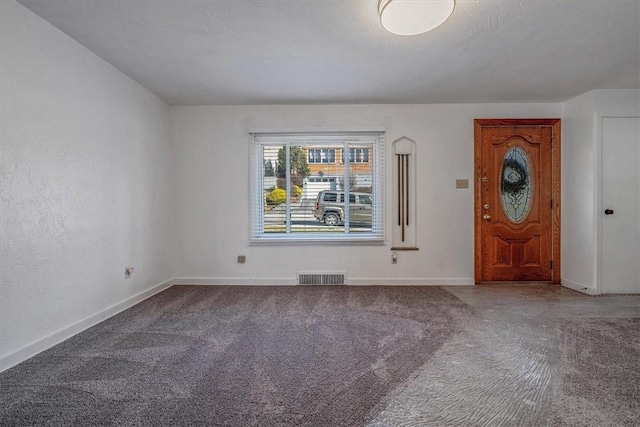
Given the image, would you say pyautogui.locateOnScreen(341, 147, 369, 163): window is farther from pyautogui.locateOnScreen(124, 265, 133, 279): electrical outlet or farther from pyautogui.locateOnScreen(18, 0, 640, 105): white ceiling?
pyautogui.locateOnScreen(124, 265, 133, 279): electrical outlet

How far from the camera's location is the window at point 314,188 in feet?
13.4

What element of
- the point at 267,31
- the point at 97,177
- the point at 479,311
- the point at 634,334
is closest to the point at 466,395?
the point at 479,311

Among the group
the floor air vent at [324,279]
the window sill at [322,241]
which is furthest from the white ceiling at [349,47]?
the floor air vent at [324,279]

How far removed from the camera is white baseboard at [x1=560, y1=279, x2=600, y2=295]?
355 cm

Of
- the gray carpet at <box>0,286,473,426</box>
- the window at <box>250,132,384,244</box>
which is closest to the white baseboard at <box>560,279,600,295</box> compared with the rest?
the gray carpet at <box>0,286,473,426</box>

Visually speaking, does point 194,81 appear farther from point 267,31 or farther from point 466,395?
point 466,395

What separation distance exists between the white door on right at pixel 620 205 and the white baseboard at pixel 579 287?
136mm

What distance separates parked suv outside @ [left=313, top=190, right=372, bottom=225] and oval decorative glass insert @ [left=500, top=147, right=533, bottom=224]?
182 cm

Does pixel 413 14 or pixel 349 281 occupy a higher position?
pixel 413 14

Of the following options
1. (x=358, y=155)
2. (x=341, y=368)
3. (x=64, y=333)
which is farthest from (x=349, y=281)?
(x=64, y=333)

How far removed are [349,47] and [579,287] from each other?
154 inches

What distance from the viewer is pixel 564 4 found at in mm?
1997

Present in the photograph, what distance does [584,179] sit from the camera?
3.65m

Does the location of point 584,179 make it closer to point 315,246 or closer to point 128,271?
point 315,246
